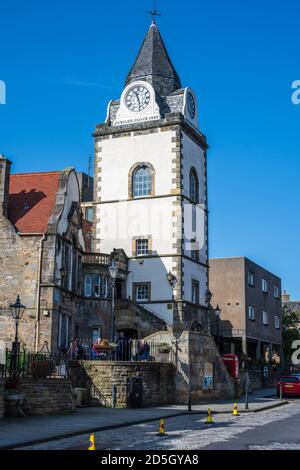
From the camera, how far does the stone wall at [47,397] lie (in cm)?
2344

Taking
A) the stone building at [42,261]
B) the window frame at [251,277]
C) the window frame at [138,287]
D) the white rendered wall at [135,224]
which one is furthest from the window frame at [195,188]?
the window frame at [251,277]

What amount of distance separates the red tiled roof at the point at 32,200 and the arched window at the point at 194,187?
11005 mm

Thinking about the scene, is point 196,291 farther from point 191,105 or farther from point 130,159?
point 191,105

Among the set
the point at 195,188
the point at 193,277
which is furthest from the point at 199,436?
the point at 195,188

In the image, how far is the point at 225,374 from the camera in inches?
1452

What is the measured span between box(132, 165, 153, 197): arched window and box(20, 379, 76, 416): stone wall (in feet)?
72.8

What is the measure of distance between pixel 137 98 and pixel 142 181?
5.92m

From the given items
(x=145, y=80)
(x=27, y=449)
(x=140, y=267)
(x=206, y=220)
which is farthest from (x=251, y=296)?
(x=27, y=449)

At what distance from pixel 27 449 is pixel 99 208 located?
31.9 meters

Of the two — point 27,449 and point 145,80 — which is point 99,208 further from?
point 27,449

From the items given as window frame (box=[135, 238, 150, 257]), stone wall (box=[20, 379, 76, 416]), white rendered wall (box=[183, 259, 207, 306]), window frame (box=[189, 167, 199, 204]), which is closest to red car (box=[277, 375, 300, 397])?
white rendered wall (box=[183, 259, 207, 306])

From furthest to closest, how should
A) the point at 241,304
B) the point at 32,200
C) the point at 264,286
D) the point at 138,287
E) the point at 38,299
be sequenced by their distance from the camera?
the point at 264,286, the point at 241,304, the point at 138,287, the point at 32,200, the point at 38,299

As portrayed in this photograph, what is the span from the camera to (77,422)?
68.8ft
